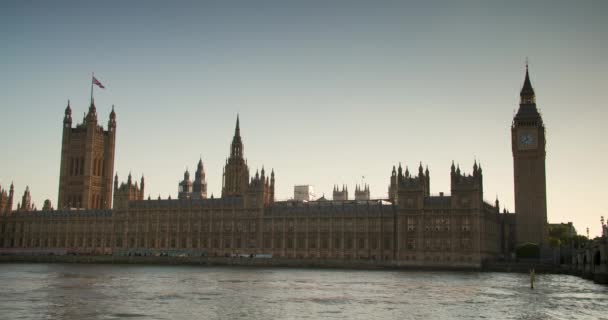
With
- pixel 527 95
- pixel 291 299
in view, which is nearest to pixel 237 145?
pixel 527 95

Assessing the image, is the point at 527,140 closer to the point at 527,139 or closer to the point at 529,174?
the point at 527,139

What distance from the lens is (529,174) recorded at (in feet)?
477

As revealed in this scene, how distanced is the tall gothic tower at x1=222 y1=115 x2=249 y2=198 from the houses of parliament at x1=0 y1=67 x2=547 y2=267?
22.9m

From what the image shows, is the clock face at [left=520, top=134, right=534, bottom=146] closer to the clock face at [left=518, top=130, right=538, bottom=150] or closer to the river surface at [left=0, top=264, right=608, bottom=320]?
the clock face at [left=518, top=130, right=538, bottom=150]

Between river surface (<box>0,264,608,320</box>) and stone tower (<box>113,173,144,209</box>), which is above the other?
stone tower (<box>113,173,144,209</box>)

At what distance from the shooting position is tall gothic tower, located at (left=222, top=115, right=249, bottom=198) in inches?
7436

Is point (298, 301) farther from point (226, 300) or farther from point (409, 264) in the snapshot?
point (409, 264)

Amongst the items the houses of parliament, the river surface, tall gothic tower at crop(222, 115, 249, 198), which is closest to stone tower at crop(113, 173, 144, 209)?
the houses of parliament

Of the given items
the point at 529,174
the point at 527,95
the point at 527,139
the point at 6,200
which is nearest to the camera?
the point at 529,174

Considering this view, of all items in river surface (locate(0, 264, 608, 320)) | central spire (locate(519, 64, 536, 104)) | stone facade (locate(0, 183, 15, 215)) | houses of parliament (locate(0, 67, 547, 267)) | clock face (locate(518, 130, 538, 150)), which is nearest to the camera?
river surface (locate(0, 264, 608, 320))

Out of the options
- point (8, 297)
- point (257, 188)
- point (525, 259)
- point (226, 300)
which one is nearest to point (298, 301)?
point (226, 300)

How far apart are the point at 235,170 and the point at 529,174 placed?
76.4 m

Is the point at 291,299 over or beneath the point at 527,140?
beneath

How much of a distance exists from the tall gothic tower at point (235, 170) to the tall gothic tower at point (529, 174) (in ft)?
223
